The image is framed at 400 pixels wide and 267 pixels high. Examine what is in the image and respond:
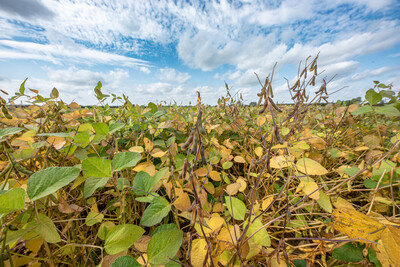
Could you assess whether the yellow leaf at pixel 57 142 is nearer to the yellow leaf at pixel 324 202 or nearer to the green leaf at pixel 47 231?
the green leaf at pixel 47 231

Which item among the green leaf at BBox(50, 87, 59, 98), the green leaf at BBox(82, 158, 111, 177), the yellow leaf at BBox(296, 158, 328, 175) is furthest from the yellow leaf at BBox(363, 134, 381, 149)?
the green leaf at BBox(50, 87, 59, 98)

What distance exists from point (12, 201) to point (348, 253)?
1248 millimetres

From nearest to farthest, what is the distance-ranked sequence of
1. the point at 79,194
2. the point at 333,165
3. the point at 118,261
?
the point at 118,261
the point at 79,194
the point at 333,165

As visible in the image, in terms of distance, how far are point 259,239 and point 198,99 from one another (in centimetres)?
54

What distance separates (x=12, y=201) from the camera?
460 millimetres

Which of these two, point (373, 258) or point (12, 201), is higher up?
point (12, 201)

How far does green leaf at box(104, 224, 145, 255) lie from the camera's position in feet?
1.84

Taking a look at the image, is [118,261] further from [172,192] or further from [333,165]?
[333,165]

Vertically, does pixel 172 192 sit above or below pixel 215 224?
above

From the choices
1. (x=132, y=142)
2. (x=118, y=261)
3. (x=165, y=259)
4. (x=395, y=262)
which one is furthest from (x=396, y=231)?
(x=132, y=142)

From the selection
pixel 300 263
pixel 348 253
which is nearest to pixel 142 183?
pixel 300 263

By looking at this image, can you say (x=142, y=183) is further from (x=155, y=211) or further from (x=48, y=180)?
(x=48, y=180)

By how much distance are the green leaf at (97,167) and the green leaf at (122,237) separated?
191mm

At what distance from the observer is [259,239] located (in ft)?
2.02
